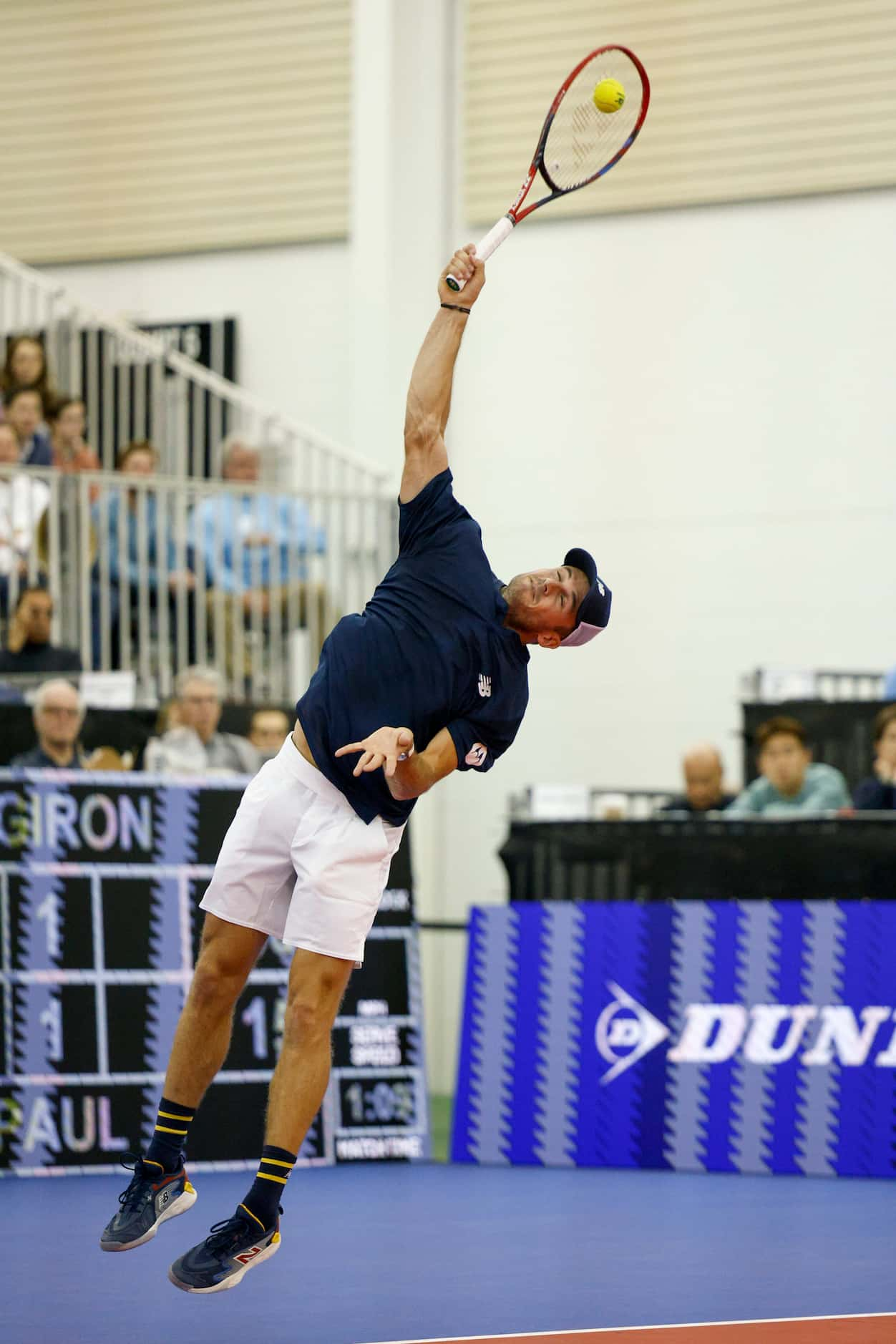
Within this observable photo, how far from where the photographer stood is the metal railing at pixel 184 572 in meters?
11.9

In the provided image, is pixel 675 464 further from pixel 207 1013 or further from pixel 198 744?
pixel 207 1013

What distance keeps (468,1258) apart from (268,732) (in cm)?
528

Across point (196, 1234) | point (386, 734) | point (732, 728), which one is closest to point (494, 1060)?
point (196, 1234)

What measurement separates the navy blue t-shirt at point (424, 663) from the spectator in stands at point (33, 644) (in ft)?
18.6

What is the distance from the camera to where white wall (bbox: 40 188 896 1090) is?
1395cm

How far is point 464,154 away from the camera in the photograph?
15305 millimetres

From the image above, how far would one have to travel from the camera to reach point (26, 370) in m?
13.2

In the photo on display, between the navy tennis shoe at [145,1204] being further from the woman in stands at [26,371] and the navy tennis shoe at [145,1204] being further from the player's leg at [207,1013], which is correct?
the woman in stands at [26,371]

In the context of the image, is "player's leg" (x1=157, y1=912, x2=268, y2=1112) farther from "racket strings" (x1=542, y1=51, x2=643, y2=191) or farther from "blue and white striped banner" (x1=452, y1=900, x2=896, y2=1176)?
"blue and white striped banner" (x1=452, y1=900, x2=896, y2=1176)

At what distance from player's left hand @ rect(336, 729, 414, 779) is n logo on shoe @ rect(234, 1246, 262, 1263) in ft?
4.39

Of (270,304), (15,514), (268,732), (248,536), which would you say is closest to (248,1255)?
(268,732)

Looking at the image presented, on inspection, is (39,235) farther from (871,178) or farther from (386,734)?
(386,734)

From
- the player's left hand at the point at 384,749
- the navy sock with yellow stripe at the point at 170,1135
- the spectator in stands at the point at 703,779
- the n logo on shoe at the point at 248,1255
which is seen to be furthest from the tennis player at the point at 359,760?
the spectator in stands at the point at 703,779

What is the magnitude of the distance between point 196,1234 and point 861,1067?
3297 mm
